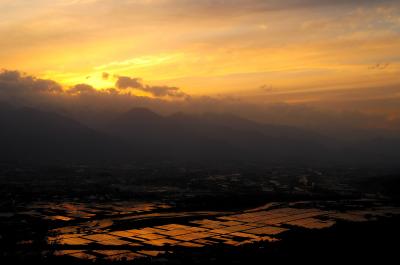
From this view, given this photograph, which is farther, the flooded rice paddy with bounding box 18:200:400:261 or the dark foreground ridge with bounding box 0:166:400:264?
the flooded rice paddy with bounding box 18:200:400:261

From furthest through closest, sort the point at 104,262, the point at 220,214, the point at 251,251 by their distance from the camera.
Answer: the point at 220,214 → the point at 251,251 → the point at 104,262

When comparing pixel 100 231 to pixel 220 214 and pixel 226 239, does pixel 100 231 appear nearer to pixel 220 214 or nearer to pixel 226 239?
pixel 226 239

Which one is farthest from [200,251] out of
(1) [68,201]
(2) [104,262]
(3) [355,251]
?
(1) [68,201]

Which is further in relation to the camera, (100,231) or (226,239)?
→ (100,231)

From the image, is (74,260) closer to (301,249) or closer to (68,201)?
(301,249)

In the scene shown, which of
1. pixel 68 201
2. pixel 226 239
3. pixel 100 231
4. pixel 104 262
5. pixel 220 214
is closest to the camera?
pixel 104 262

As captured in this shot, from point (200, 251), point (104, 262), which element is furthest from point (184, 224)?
point (104, 262)

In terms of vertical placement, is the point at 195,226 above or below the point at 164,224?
below

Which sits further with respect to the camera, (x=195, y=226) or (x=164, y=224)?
(x=164, y=224)

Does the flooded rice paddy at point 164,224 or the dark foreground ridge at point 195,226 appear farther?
the flooded rice paddy at point 164,224
